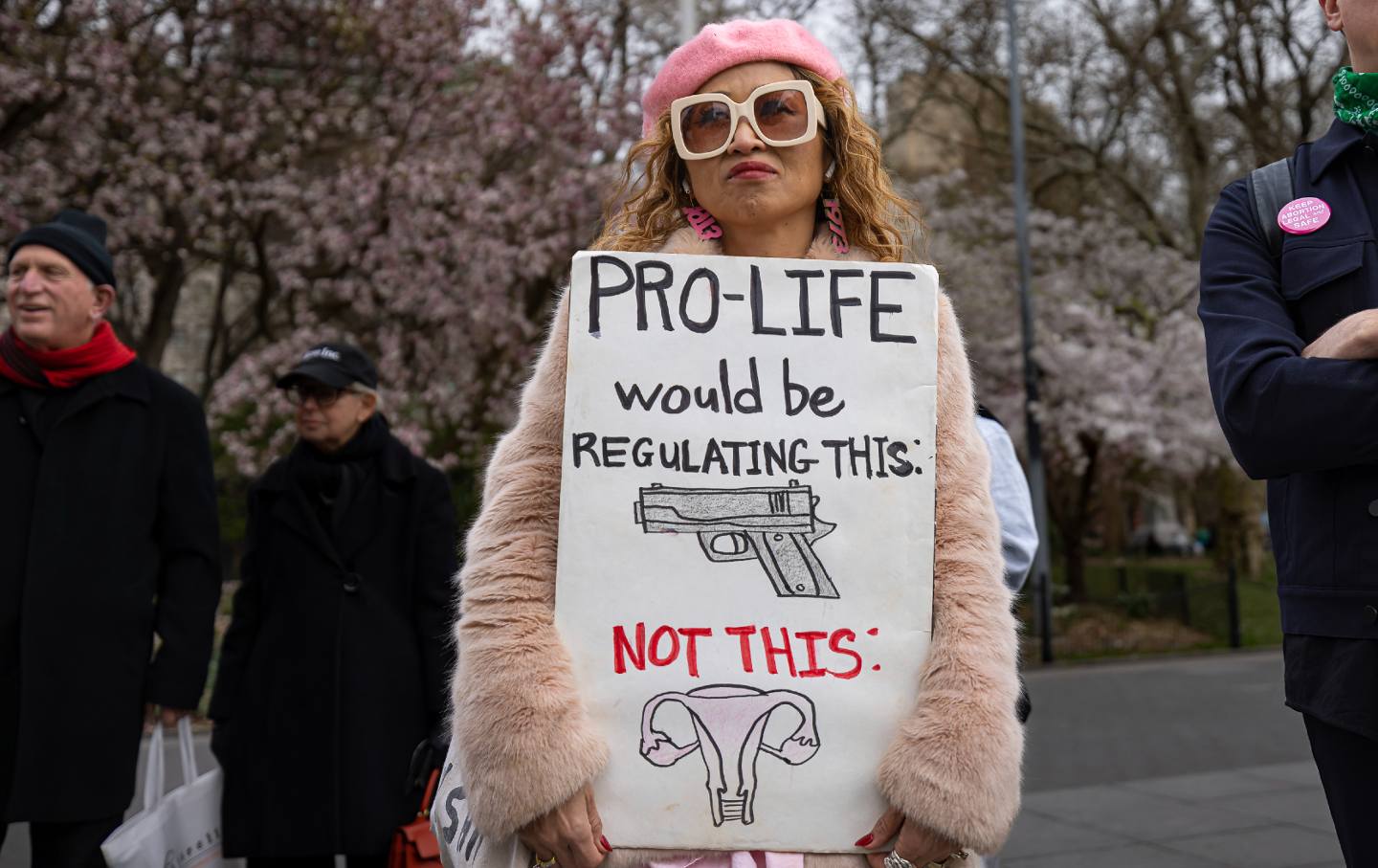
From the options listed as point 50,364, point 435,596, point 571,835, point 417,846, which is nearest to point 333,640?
point 435,596

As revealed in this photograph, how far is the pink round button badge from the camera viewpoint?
7.42ft

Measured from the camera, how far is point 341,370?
4.64 meters

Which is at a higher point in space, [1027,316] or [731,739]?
[1027,316]

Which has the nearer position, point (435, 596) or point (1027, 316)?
point (435, 596)

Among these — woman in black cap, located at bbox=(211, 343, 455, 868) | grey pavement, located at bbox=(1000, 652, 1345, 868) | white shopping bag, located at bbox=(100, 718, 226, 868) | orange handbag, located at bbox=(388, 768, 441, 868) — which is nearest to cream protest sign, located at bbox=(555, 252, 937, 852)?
white shopping bag, located at bbox=(100, 718, 226, 868)

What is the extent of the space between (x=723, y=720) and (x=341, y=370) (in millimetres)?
2891

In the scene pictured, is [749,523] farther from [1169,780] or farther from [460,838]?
[1169,780]

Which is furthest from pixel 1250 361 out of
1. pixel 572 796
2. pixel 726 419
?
pixel 572 796

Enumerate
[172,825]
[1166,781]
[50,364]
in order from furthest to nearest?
[1166,781] → [50,364] → [172,825]

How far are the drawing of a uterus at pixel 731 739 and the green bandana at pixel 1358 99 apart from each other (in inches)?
51.2

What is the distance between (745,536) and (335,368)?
9.30 ft

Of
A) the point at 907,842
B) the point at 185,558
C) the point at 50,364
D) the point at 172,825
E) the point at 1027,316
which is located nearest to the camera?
the point at 907,842

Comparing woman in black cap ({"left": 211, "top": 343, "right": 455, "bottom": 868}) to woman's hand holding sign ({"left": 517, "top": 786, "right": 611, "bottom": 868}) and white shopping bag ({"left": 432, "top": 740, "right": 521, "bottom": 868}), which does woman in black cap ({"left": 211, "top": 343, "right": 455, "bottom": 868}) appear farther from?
woman's hand holding sign ({"left": 517, "top": 786, "right": 611, "bottom": 868})

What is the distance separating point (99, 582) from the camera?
3.77 metres
